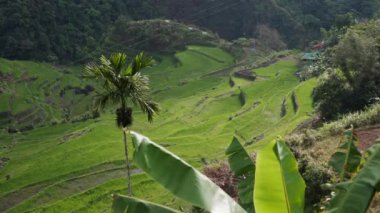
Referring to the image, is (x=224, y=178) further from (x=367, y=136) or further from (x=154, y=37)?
(x=154, y=37)

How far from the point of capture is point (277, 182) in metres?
4.40

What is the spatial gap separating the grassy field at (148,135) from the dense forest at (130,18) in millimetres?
12537

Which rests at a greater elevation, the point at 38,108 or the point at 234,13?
the point at 234,13

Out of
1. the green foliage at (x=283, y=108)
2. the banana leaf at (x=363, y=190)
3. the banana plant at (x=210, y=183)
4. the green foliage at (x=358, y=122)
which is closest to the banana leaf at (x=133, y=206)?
the banana plant at (x=210, y=183)

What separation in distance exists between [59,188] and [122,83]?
18256 millimetres

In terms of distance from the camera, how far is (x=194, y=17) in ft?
290

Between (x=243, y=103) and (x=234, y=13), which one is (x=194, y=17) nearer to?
(x=234, y=13)

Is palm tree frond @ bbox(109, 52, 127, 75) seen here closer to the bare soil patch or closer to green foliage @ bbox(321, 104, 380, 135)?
the bare soil patch

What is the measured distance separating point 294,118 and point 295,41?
53.4 metres

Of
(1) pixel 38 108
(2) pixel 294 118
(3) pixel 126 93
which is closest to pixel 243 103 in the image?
(2) pixel 294 118

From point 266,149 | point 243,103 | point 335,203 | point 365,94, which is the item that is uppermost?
point 266,149

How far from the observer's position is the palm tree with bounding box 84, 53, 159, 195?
11.5m

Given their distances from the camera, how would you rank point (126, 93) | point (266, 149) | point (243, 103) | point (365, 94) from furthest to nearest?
1. point (243, 103)
2. point (365, 94)
3. point (126, 93)
4. point (266, 149)

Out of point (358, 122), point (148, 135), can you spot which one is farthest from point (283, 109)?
point (358, 122)
